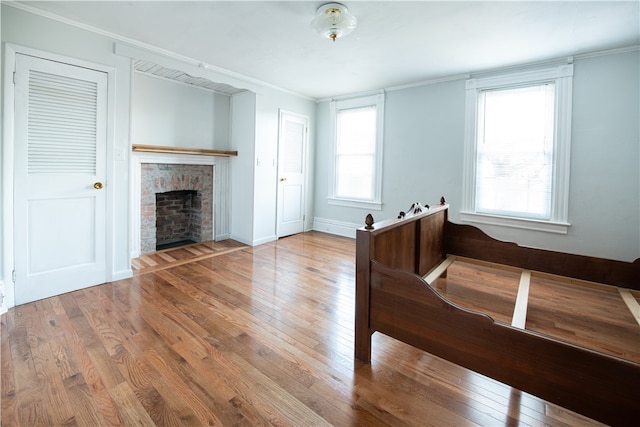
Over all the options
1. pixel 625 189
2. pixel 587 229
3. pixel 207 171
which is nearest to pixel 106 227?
pixel 207 171

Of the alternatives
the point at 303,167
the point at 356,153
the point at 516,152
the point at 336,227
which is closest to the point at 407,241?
the point at 516,152

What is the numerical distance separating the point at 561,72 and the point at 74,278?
5.66 meters

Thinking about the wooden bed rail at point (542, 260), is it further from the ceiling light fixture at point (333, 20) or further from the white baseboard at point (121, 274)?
the white baseboard at point (121, 274)

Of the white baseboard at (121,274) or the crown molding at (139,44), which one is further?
the white baseboard at (121,274)

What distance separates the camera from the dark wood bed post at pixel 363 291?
6.15 ft

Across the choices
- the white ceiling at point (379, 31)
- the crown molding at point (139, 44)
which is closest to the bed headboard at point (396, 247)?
the white ceiling at point (379, 31)

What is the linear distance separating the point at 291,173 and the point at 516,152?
135 inches

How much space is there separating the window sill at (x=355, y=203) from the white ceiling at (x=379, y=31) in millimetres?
2078

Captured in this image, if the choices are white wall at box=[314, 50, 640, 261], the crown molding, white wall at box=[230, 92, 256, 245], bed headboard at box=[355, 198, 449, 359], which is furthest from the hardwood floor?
the crown molding

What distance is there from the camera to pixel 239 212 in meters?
5.11

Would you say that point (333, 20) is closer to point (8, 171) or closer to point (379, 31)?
point (379, 31)

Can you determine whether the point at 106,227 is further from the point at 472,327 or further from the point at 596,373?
the point at 596,373

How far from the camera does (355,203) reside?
5.45 metres

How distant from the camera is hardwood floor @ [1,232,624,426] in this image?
A: 4.99ft
